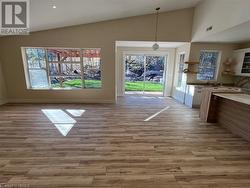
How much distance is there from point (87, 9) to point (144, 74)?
14.0 ft

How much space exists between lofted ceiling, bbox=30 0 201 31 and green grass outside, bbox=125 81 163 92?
340 cm

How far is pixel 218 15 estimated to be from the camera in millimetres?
4105

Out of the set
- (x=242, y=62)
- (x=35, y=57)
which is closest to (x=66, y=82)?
(x=35, y=57)

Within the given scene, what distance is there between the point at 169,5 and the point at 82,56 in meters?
3.49

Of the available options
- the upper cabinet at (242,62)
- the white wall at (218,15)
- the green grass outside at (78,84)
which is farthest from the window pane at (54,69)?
the upper cabinet at (242,62)

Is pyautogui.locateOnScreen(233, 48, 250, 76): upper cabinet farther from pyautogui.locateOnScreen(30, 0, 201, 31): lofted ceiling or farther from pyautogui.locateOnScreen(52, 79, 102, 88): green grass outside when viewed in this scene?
pyautogui.locateOnScreen(52, 79, 102, 88): green grass outside

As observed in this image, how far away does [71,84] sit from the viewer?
627cm

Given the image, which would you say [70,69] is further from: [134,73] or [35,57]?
[134,73]

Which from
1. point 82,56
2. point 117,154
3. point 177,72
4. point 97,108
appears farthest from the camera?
point 177,72

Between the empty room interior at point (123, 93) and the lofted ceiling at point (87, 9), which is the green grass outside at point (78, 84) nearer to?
the empty room interior at point (123, 93)

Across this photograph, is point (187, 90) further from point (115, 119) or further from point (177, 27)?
point (115, 119)

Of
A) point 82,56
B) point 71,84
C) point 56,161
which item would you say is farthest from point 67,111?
point 56,161

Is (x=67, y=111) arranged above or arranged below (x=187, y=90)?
below

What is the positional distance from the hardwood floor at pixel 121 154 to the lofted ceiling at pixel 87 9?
109 inches
